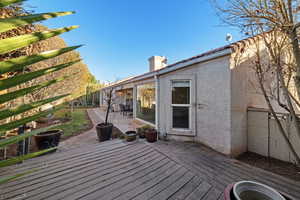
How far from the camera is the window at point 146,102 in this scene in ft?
20.6

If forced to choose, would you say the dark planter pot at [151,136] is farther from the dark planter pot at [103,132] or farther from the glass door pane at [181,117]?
the dark planter pot at [103,132]

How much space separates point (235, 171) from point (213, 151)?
0.95 metres

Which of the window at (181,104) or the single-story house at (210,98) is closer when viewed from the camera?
the single-story house at (210,98)

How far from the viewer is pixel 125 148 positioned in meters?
4.15

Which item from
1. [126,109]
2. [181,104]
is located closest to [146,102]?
[181,104]

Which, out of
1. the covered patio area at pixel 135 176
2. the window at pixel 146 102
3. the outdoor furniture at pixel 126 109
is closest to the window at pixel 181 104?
the covered patio area at pixel 135 176

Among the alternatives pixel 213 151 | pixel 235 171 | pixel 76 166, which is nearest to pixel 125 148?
pixel 76 166

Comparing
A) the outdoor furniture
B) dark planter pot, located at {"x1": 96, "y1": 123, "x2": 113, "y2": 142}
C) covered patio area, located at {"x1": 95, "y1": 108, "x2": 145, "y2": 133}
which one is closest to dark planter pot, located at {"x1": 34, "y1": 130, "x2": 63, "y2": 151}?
dark planter pot, located at {"x1": 96, "y1": 123, "x2": 113, "y2": 142}

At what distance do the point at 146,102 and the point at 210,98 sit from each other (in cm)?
350

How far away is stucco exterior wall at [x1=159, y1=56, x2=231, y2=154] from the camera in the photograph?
3756 mm

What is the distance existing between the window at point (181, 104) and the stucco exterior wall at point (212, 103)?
0.75 ft

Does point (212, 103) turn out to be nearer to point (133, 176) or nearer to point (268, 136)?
point (268, 136)

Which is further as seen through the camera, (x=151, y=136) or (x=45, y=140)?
(x=151, y=136)

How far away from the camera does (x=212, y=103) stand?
13.5 feet
